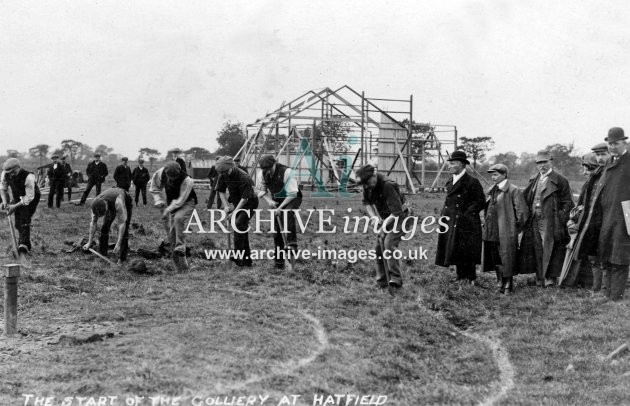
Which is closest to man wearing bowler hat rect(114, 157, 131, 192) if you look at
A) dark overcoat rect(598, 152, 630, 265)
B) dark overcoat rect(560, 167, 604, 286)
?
dark overcoat rect(560, 167, 604, 286)

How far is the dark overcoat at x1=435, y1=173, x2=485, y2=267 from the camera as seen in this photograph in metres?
8.59

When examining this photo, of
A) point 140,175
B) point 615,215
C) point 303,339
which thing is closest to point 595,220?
point 615,215

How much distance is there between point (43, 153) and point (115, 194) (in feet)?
229

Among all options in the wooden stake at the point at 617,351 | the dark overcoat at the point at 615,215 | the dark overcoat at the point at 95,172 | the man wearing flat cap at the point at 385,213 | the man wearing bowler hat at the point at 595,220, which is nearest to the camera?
the wooden stake at the point at 617,351

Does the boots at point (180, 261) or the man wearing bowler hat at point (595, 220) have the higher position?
the man wearing bowler hat at point (595, 220)

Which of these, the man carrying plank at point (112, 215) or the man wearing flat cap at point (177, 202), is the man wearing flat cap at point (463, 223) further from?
the man carrying plank at point (112, 215)

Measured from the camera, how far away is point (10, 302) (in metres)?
5.86

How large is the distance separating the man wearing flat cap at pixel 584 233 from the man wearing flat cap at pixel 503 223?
0.69 metres

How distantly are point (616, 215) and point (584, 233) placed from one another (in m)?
0.51

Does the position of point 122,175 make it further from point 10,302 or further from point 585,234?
point 585,234

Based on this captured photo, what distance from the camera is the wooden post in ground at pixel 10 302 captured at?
19.2ft

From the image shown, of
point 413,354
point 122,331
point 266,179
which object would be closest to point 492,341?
point 413,354

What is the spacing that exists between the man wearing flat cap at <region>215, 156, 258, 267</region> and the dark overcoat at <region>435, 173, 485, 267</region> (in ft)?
10.1

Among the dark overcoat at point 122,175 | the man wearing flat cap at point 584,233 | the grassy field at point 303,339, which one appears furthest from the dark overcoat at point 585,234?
the dark overcoat at point 122,175
